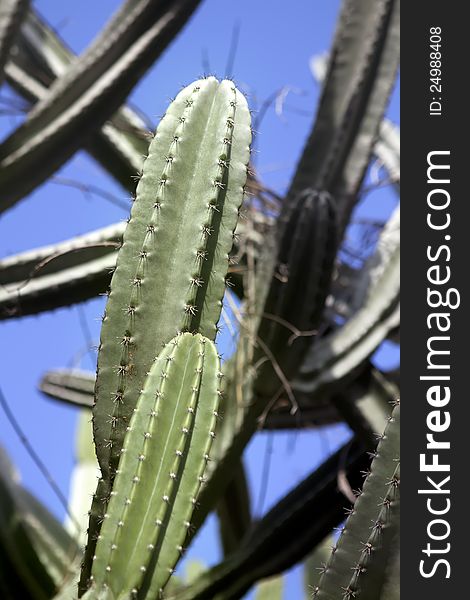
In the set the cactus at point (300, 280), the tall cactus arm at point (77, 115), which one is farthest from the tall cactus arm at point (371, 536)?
the tall cactus arm at point (77, 115)

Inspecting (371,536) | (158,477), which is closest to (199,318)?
(158,477)

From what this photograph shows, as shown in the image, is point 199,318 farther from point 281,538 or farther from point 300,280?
point 281,538

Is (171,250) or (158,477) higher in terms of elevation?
(171,250)

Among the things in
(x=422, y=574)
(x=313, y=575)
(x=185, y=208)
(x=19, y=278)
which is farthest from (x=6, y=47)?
(x=313, y=575)

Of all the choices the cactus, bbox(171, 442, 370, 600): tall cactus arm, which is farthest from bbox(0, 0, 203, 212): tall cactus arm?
bbox(171, 442, 370, 600): tall cactus arm

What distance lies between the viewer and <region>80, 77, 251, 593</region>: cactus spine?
5.40 feet

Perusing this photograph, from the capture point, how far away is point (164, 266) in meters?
1.68

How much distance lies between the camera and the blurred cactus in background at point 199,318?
5.06 ft

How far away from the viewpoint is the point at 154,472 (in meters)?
1.51

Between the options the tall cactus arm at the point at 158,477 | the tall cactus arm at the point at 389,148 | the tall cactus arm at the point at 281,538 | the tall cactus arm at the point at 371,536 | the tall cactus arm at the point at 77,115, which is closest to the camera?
the tall cactus arm at the point at 158,477

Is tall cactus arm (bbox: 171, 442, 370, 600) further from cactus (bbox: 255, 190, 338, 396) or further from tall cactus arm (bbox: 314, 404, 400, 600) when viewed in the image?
tall cactus arm (bbox: 314, 404, 400, 600)

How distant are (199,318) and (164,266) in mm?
105

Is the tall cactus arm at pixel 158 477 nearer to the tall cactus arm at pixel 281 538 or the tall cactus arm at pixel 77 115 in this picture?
the tall cactus arm at pixel 281 538

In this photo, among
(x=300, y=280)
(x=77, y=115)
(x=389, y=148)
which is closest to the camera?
(x=300, y=280)
